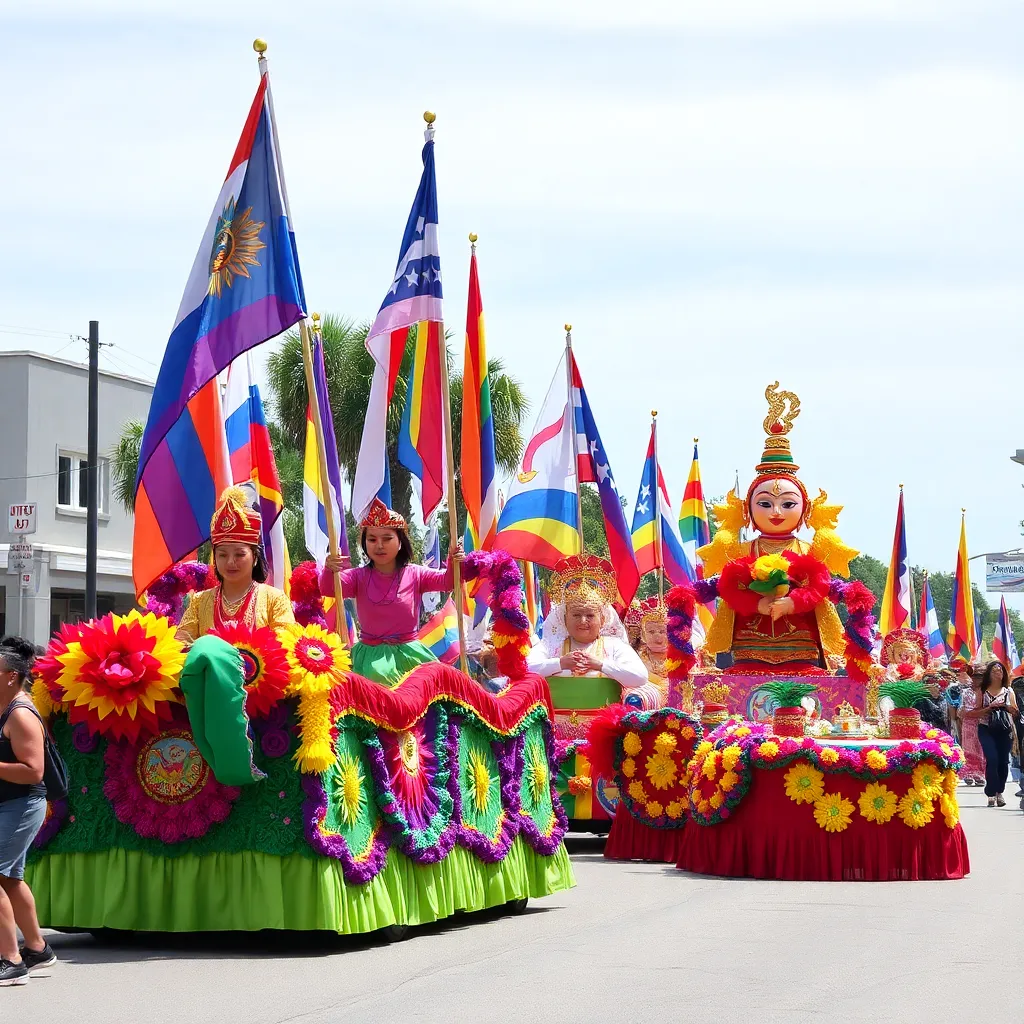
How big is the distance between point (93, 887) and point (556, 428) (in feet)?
35.5

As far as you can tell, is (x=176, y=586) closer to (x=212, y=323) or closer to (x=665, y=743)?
(x=212, y=323)

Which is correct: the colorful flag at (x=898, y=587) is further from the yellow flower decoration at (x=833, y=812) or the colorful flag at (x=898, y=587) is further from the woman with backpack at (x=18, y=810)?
the woman with backpack at (x=18, y=810)

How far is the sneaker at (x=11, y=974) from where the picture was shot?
24.8ft

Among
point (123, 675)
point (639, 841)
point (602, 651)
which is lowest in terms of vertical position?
point (639, 841)

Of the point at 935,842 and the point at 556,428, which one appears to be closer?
the point at 935,842

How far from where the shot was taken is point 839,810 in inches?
487

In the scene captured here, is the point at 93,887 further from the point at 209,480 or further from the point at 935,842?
the point at 935,842

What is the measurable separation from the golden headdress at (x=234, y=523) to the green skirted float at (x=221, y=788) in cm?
84

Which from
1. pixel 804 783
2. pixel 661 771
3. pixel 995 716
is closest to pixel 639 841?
pixel 661 771

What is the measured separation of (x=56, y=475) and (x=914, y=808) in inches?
1056

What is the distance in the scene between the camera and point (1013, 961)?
8.58 m

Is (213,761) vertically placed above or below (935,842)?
above

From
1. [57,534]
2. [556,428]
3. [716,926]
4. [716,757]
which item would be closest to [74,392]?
[57,534]

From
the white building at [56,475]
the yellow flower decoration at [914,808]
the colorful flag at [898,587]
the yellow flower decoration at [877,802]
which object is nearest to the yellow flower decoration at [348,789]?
the yellow flower decoration at [877,802]
